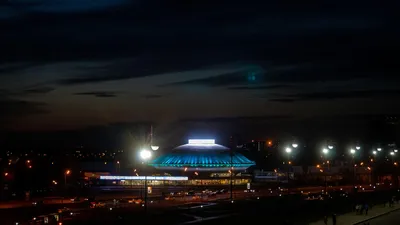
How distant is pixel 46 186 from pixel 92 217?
5798 cm

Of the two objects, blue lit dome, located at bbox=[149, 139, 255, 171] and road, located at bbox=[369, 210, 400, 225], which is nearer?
road, located at bbox=[369, 210, 400, 225]

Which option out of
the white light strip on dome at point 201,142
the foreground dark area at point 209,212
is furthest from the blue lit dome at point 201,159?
the foreground dark area at point 209,212

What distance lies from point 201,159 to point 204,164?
523 centimetres

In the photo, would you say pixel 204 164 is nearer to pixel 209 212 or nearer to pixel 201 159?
pixel 201 159

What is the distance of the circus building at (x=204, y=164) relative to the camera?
125812 mm

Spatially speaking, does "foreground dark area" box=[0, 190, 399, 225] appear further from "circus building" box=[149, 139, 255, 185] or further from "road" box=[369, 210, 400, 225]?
"circus building" box=[149, 139, 255, 185]

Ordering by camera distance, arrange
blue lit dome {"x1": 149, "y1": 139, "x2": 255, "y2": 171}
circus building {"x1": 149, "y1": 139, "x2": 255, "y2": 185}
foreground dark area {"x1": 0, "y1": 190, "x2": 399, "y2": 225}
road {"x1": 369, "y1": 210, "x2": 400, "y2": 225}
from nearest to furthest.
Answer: foreground dark area {"x1": 0, "y1": 190, "x2": 399, "y2": 225}
road {"x1": 369, "y1": 210, "x2": 400, "y2": 225}
circus building {"x1": 149, "y1": 139, "x2": 255, "y2": 185}
blue lit dome {"x1": 149, "y1": 139, "x2": 255, "y2": 171}

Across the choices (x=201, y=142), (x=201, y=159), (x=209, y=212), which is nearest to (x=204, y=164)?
(x=201, y=159)

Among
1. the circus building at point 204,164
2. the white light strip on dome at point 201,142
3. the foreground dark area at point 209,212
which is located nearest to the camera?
the foreground dark area at point 209,212

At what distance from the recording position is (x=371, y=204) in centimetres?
7500

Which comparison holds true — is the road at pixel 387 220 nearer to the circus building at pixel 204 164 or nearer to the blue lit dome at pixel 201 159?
the circus building at pixel 204 164

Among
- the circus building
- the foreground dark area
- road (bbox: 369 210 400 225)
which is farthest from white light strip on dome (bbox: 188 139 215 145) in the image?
road (bbox: 369 210 400 225)

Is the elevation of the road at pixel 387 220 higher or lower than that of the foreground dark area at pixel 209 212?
lower

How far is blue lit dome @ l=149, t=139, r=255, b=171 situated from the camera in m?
135
